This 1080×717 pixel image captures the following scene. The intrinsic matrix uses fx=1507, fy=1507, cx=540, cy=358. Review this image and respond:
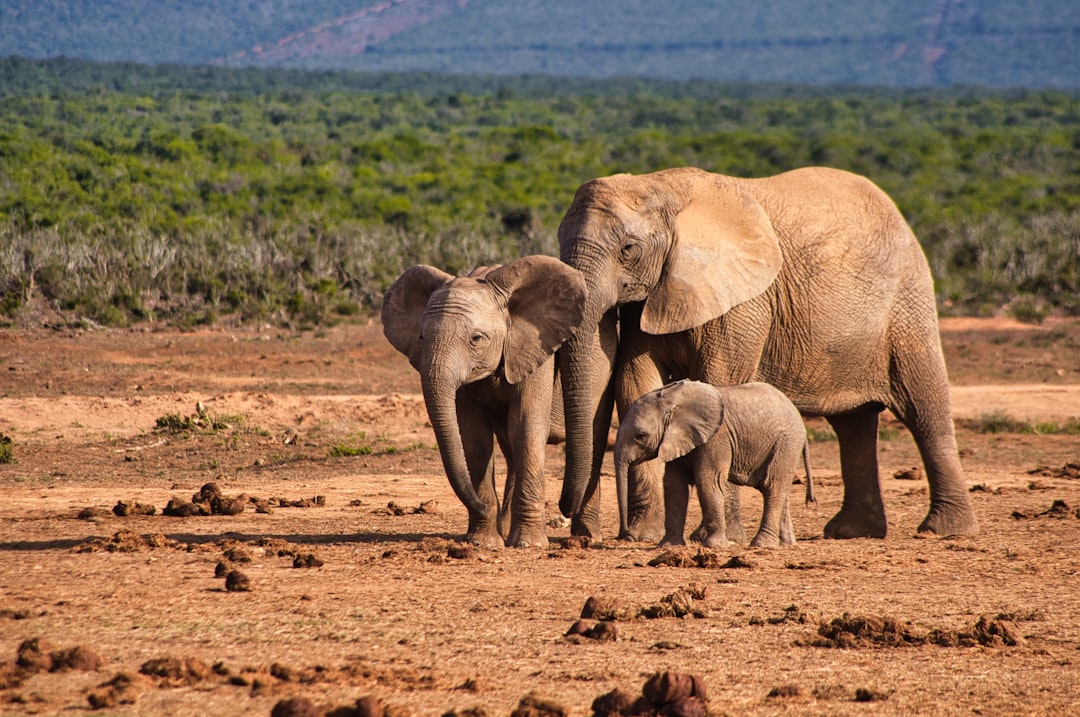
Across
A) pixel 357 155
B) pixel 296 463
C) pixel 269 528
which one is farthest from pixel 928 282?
pixel 357 155

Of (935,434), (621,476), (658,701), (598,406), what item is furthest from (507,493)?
(658,701)

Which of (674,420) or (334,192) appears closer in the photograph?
(674,420)

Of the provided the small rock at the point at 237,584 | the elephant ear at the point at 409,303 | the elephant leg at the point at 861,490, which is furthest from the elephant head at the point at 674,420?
the small rock at the point at 237,584

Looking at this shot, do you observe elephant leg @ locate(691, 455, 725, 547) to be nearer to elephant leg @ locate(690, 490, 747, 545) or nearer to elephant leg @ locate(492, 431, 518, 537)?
elephant leg @ locate(690, 490, 747, 545)

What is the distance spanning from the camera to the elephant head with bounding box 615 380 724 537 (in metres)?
9.15

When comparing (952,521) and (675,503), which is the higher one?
(675,503)

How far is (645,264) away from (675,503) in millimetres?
1520

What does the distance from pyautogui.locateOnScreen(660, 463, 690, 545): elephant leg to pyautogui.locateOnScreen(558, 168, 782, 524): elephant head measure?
53 centimetres

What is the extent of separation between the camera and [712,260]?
9.53 metres

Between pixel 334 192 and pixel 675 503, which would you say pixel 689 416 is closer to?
pixel 675 503

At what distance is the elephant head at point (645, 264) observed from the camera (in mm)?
9328

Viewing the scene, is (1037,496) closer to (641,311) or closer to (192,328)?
(641,311)

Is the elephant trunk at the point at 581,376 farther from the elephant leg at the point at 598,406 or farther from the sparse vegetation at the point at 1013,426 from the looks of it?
the sparse vegetation at the point at 1013,426

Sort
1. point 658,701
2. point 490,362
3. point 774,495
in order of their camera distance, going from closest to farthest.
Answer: point 658,701, point 490,362, point 774,495
